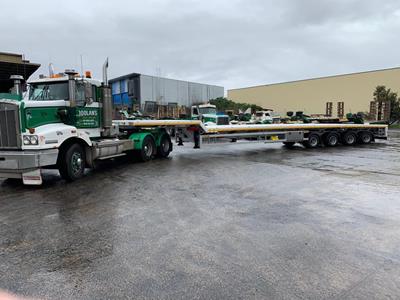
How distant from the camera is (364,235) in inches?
185

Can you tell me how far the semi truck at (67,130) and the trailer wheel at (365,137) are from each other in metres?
11.2

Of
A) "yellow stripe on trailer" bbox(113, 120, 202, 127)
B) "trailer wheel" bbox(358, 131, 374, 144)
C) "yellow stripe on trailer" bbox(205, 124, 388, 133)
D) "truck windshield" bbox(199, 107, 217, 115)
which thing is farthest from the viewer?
"truck windshield" bbox(199, 107, 217, 115)

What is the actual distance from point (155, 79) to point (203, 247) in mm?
63345

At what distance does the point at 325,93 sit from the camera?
6825 centimetres

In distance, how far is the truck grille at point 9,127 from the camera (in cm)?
783

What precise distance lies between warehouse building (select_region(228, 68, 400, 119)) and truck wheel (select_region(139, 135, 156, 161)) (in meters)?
43.2

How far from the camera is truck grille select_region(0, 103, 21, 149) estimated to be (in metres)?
7.83

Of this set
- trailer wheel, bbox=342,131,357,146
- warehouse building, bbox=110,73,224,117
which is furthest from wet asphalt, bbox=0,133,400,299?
warehouse building, bbox=110,73,224,117

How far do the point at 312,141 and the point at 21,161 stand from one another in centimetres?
1481

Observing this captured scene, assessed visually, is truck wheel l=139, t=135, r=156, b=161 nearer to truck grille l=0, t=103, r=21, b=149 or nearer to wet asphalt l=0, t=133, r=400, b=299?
wet asphalt l=0, t=133, r=400, b=299

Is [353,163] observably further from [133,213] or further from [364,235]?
[133,213]

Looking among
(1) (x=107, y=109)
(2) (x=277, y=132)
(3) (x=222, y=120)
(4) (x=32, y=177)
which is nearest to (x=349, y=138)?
(2) (x=277, y=132)

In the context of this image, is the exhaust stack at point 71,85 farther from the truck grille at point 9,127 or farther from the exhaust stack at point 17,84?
the truck grille at point 9,127

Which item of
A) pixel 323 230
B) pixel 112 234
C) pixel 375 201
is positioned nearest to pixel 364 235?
pixel 323 230
